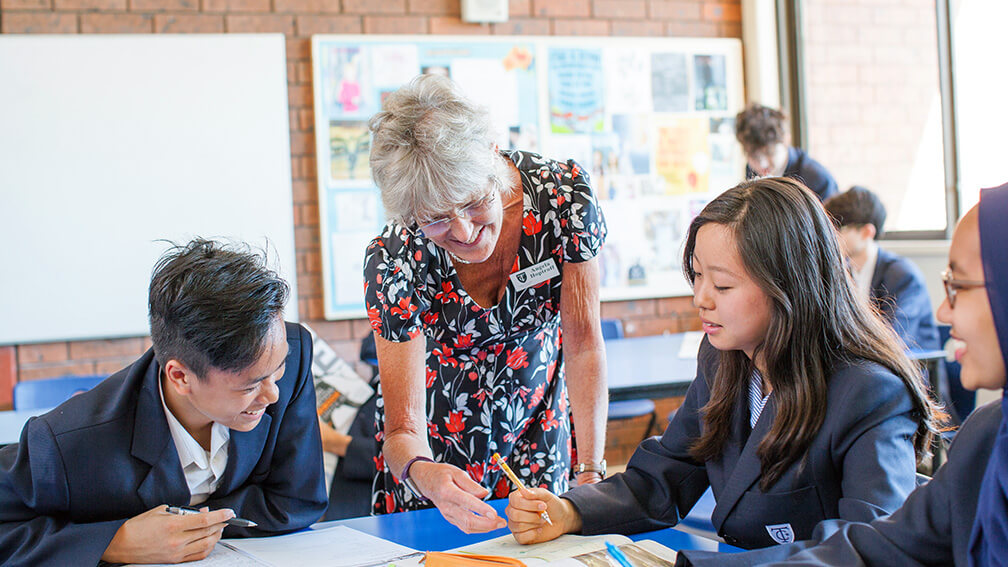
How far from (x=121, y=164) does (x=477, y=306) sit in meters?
Result: 2.78

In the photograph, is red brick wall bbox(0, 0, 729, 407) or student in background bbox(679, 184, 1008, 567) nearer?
student in background bbox(679, 184, 1008, 567)

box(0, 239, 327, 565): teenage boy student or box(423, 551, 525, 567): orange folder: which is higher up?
box(0, 239, 327, 565): teenage boy student

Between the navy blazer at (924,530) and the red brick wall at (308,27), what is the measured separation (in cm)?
326

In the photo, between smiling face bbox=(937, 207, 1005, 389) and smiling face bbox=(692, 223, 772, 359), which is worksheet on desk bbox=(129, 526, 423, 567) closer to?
smiling face bbox=(692, 223, 772, 359)

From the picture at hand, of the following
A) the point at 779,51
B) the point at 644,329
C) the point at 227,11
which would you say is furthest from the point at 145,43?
the point at 779,51

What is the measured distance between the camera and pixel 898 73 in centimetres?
424

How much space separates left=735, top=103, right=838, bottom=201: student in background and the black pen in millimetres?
3052

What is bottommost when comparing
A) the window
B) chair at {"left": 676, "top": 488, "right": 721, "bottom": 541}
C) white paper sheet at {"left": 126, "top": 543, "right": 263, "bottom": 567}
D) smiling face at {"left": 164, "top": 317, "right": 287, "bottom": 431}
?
chair at {"left": 676, "top": 488, "right": 721, "bottom": 541}

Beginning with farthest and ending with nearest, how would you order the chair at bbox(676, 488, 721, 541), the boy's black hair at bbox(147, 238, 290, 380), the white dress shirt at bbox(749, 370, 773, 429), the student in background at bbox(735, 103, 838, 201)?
the student in background at bbox(735, 103, 838, 201), the chair at bbox(676, 488, 721, 541), the white dress shirt at bbox(749, 370, 773, 429), the boy's black hair at bbox(147, 238, 290, 380)

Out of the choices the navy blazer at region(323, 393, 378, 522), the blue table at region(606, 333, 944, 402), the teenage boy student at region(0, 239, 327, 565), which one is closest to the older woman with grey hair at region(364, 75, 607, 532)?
the teenage boy student at region(0, 239, 327, 565)

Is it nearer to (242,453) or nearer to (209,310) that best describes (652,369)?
(242,453)

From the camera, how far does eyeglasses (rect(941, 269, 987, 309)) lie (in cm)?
86

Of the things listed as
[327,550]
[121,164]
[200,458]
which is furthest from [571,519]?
[121,164]

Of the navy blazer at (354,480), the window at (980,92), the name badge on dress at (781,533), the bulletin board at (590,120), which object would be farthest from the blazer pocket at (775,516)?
the bulletin board at (590,120)
